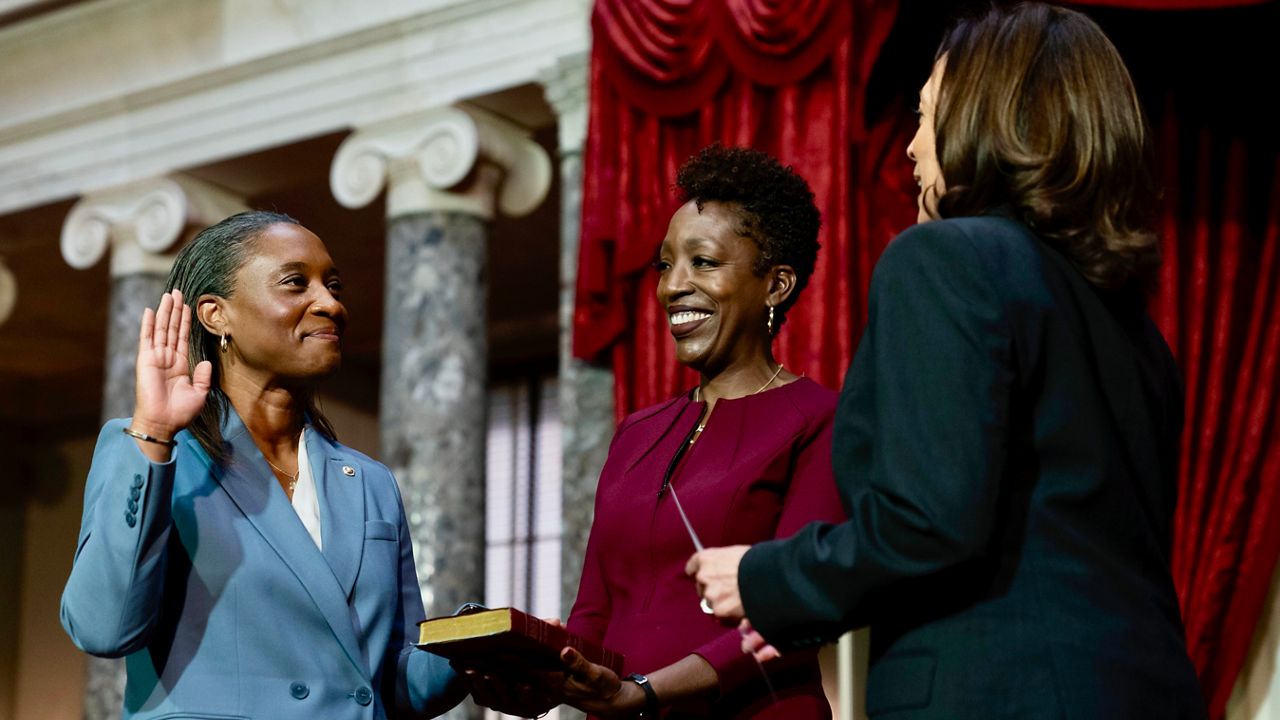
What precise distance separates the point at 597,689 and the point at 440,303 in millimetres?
4567

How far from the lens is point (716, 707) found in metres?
2.78

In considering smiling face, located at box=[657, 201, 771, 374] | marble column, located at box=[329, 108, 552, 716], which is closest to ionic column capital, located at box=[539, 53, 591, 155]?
marble column, located at box=[329, 108, 552, 716]

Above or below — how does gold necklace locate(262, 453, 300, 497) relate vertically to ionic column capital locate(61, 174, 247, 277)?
below

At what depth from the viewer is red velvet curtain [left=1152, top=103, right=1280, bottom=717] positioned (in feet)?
17.1

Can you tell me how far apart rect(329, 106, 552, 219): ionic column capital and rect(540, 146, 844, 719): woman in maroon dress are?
407 centimetres

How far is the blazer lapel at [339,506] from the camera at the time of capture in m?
2.86

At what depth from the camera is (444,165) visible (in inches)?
283

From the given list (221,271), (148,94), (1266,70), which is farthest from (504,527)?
(221,271)

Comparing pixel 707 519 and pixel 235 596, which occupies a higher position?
pixel 707 519

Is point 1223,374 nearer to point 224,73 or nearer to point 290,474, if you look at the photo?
point 290,474

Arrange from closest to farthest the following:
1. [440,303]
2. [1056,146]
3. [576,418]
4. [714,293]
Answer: [1056,146], [714,293], [576,418], [440,303]

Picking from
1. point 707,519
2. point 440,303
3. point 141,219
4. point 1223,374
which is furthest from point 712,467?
point 141,219

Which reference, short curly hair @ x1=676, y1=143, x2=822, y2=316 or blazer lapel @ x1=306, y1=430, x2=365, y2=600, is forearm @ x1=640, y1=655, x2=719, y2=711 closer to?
blazer lapel @ x1=306, y1=430, x2=365, y2=600

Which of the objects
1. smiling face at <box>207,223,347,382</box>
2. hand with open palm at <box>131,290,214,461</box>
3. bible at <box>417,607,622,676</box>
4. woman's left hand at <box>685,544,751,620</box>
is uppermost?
smiling face at <box>207,223,347,382</box>
